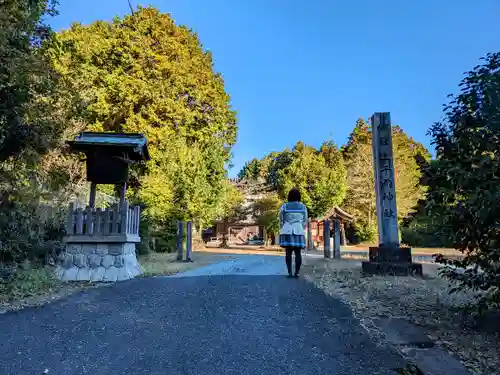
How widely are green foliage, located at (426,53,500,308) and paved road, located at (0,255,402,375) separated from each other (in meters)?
0.97

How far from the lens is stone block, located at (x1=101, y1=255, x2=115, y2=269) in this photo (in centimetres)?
560

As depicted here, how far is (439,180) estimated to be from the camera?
260 cm

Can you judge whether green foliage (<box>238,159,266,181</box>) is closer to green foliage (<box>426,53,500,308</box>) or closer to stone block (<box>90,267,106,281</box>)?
stone block (<box>90,267,106,281</box>)

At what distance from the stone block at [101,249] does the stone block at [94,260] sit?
6 cm

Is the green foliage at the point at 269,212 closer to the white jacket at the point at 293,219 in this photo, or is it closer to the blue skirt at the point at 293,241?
the white jacket at the point at 293,219

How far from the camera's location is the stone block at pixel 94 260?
18.3 feet

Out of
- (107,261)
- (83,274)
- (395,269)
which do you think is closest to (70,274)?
(83,274)

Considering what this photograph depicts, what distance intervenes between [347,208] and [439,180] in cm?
2219

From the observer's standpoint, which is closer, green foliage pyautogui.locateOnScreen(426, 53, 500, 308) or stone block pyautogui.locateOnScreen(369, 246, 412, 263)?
green foliage pyautogui.locateOnScreen(426, 53, 500, 308)

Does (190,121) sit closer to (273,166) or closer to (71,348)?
(273,166)

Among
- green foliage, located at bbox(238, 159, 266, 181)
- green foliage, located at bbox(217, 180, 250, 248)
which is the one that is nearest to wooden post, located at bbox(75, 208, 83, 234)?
green foliage, located at bbox(217, 180, 250, 248)

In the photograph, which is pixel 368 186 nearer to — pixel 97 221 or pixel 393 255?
pixel 393 255

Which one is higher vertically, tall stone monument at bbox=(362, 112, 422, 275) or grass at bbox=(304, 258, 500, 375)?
tall stone monument at bbox=(362, 112, 422, 275)

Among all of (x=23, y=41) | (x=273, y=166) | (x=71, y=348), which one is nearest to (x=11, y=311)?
(x=71, y=348)
